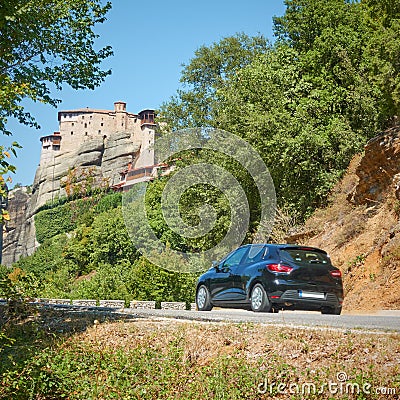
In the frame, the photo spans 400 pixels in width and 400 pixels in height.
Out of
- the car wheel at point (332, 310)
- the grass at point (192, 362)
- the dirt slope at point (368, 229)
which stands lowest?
the grass at point (192, 362)

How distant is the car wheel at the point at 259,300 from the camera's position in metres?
14.3

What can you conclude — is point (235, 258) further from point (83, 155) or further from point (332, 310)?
point (83, 155)

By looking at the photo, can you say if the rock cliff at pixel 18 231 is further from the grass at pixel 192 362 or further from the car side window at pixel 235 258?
the grass at pixel 192 362

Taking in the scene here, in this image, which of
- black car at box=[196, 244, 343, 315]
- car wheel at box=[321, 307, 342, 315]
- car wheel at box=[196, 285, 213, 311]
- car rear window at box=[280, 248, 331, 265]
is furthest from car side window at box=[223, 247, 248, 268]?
car wheel at box=[321, 307, 342, 315]

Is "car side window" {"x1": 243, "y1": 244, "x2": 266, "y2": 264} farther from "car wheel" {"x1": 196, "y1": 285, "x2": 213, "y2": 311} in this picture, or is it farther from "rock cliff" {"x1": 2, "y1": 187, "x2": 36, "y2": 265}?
"rock cliff" {"x1": 2, "y1": 187, "x2": 36, "y2": 265}

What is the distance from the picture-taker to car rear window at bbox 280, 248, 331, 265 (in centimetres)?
1459

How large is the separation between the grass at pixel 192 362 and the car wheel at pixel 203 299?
21.1 feet

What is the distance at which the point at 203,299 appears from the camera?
17.4 meters

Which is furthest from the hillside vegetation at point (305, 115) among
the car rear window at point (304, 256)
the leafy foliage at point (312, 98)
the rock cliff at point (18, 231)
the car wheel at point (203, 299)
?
the rock cliff at point (18, 231)

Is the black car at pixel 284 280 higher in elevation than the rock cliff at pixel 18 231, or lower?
lower

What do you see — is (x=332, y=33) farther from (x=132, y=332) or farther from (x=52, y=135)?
(x=52, y=135)

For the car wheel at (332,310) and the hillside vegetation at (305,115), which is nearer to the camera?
the car wheel at (332,310)

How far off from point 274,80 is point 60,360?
2701 centimetres

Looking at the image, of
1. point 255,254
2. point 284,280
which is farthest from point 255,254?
point 284,280
